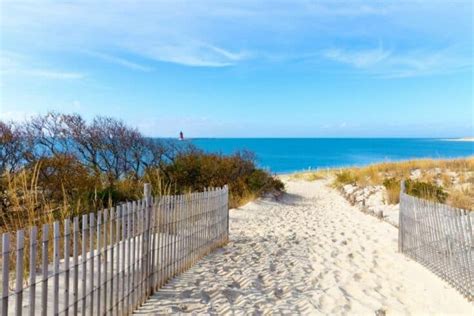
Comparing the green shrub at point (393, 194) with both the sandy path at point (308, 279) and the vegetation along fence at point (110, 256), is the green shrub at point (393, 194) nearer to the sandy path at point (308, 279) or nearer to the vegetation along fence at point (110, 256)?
the sandy path at point (308, 279)

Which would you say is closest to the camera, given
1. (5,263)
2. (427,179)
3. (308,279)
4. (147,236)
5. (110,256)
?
(5,263)

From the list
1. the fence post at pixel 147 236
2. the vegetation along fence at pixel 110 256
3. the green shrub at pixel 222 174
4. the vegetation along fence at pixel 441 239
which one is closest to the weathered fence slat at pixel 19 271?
the vegetation along fence at pixel 110 256

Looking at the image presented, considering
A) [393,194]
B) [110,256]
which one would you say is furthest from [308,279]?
[393,194]

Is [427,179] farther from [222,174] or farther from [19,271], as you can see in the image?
[19,271]

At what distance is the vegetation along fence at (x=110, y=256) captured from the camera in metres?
2.80

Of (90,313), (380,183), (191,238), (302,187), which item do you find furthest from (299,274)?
(302,187)

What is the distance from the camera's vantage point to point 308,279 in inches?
231

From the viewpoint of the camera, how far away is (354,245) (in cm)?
827

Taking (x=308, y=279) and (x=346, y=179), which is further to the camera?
(x=346, y=179)

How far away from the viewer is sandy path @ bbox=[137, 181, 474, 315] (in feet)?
15.6

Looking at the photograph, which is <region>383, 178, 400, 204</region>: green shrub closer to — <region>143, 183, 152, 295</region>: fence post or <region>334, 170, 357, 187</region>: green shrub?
<region>334, 170, 357, 187</region>: green shrub

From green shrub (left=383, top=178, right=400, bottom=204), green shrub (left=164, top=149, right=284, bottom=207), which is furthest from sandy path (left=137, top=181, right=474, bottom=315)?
green shrub (left=164, top=149, right=284, bottom=207)

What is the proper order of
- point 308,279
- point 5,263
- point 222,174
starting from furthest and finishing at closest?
1. point 222,174
2. point 308,279
3. point 5,263

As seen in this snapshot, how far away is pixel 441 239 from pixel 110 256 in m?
4.79
